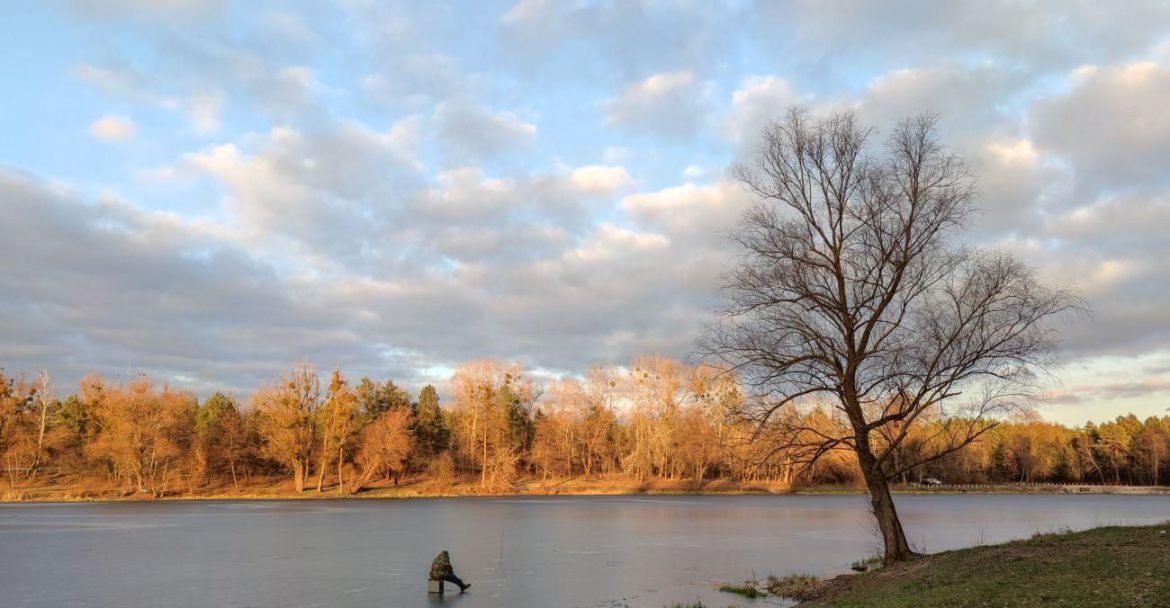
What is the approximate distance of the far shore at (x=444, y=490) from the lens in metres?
80.5

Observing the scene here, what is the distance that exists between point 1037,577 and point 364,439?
83258 mm

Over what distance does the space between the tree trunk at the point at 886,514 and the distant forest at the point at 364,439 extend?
2070 inches

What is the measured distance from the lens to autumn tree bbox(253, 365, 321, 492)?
8175 cm

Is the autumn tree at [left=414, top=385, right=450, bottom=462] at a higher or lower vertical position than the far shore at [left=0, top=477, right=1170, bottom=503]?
higher

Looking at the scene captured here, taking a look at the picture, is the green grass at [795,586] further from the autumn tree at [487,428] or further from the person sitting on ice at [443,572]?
the autumn tree at [487,428]

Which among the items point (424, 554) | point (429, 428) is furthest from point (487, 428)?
point (424, 554)

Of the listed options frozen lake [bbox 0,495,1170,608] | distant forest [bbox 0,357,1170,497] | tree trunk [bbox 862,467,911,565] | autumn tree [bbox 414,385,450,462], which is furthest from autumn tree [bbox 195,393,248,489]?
tree trunk [bbox 862,467,911,565]

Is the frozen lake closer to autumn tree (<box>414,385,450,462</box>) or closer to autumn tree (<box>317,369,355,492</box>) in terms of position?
autumn tree (<box>317,369,355,492</box>)

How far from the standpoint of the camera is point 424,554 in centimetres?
2950

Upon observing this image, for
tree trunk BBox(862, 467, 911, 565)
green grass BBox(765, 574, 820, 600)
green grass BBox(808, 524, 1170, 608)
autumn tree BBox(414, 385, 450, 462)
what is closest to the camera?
green grass BBox(808, 524, 1170, 608)

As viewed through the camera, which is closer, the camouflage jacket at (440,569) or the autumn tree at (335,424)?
the camouflage jacket at (440,569)

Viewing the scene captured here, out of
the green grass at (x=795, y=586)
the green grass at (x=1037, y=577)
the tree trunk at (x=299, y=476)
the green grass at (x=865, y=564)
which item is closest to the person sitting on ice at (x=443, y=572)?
the green grass at (x=795, y=586)

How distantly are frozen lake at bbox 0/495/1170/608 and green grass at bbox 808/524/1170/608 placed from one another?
4323 millimetres

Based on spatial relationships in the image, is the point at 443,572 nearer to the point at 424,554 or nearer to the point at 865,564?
the point at 424,554
